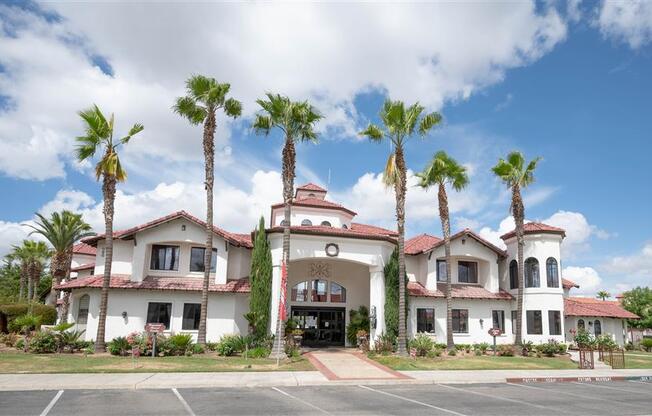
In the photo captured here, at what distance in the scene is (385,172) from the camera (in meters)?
25.1

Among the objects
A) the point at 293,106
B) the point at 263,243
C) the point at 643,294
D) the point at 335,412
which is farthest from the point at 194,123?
the point at 643,294

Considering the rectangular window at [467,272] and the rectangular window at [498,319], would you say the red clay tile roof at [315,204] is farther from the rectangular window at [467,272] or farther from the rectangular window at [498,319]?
the rectangular window at [498,319]

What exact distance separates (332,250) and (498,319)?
13685 millimetres

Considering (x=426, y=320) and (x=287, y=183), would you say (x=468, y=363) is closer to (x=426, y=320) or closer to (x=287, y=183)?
(x=426, y=320)

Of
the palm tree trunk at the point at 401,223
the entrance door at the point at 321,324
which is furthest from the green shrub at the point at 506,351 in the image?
the entrance door at the point at 321,324

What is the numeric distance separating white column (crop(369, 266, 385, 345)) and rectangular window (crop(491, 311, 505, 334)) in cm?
963

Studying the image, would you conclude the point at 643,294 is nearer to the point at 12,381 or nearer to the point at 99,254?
the point at 99,254

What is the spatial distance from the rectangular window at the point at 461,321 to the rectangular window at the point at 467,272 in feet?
8.34

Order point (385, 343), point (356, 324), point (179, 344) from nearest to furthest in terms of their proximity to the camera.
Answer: point (179, 344) < point (385, 343) < point (356, 324)

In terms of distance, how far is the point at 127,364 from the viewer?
63.5 feet

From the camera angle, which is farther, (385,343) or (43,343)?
A: (385,343)

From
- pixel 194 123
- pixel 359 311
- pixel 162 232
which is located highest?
pixel 194 123

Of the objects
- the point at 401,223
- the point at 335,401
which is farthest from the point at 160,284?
the point at 335,401

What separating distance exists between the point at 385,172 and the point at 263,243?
7811 mm
